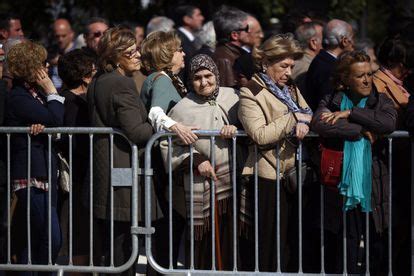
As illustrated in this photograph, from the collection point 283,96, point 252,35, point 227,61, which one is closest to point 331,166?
point 283,96

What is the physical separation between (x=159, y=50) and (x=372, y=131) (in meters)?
1.80

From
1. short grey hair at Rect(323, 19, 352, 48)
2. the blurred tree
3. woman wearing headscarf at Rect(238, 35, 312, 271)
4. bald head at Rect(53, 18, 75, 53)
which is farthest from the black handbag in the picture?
the blurred tree

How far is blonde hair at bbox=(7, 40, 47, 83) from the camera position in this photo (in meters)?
8.46

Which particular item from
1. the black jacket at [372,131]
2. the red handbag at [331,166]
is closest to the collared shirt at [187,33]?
the black jacket at [372,131]

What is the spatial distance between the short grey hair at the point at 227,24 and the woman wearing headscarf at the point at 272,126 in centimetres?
217

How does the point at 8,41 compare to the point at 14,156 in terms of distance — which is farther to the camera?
the point at 8,41

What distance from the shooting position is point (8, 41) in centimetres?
991

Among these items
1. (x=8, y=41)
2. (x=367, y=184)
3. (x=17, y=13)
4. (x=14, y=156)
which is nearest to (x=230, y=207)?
(x=367, y=184)

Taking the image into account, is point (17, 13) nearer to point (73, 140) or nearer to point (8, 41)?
point (8, 41)

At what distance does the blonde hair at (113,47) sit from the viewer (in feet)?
27.6

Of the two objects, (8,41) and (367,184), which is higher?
(8,41)

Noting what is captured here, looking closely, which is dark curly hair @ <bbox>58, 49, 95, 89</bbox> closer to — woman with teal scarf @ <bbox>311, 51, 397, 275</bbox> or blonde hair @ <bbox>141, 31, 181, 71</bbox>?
blonde hair @ <bbox>141, 31, 181, 71</bbox>

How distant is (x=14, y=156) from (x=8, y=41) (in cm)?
166

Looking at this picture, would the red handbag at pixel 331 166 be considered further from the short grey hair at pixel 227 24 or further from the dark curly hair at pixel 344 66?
the short grey hair at pixel 227 24
